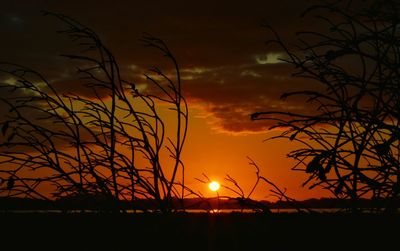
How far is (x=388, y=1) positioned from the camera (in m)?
4.05

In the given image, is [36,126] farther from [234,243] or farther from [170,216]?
[234,243]

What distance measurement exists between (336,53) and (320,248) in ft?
4.48

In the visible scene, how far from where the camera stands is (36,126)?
453 cm

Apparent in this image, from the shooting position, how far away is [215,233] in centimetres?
486

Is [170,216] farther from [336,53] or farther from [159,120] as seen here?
[336,53]

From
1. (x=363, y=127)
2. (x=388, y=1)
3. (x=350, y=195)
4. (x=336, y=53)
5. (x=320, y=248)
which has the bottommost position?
(x=320, y=248)

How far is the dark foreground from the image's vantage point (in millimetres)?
4234

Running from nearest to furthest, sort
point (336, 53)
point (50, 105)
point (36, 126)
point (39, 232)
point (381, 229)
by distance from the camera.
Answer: point (336, 53) < point (381, 229) < point (36, 126) < point (50, 105) < point (39, 232)

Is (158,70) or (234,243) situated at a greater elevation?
(158,70)

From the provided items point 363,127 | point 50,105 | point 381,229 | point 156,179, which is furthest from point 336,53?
point 50,105

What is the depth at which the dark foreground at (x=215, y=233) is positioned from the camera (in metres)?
4.23

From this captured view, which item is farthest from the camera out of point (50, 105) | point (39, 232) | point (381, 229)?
point (39, 232)

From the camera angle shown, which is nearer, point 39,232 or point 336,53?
point 336,53

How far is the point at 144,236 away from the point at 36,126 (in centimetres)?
113
